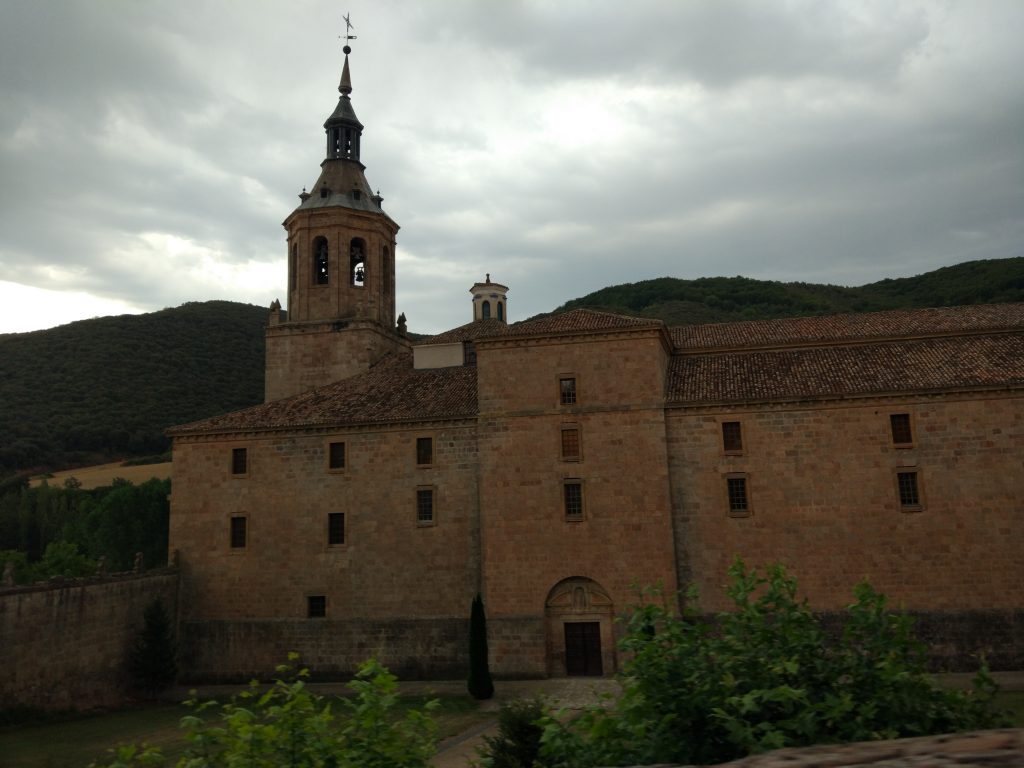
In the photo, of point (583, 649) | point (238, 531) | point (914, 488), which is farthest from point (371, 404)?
point (914, 488)

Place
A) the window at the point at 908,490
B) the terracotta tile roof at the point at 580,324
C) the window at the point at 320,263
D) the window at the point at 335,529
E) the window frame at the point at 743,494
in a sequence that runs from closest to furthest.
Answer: the window at the point at 908,490, the window frame at the point at 743,494, the terracotta tile roof at the point at 580,324, the window at the point at 335,529, the window at the point at 320,263

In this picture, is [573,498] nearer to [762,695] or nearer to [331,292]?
[331,292]

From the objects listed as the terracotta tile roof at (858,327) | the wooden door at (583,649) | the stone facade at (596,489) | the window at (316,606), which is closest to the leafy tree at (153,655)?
the stone facade at (596,489)

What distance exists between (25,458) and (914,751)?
7470 centimetres

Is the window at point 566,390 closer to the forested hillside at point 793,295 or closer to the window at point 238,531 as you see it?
the window at point 238,531

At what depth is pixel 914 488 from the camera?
938 inches

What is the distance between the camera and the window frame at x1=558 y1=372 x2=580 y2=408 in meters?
25.9

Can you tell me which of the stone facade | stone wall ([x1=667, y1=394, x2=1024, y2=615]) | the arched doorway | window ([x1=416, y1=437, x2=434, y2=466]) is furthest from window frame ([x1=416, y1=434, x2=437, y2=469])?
stone wall ([x1=667, y1=394, x2=1024, y2=615])

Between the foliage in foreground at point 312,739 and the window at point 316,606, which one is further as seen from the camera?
the window at point 316,606

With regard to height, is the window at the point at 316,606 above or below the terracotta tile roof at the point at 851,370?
below

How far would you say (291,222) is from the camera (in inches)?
1389

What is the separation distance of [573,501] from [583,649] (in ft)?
14.9

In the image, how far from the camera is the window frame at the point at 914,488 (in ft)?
77.4

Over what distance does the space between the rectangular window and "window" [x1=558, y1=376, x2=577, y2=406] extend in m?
0.88
